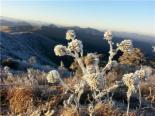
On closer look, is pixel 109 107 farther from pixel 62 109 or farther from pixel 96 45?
pixel 96 45

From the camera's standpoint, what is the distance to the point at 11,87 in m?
8.46

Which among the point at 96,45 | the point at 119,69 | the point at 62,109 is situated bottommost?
the point at 96,45

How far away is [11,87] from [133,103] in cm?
225

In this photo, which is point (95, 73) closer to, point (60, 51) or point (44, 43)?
point (60, 51)

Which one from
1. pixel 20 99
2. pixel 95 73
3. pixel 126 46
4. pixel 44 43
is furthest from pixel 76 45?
pixel 44 43

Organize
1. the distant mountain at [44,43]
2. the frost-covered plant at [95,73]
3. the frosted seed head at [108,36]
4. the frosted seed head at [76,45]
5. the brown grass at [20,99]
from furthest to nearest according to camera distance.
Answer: the distant mountain at [44,43] < the brown grass at [20,99] < the frosted seed head at [108,36] < the frosted seed head at [76,45] < the frost-covered plant at [95,73]

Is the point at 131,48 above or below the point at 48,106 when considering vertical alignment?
above

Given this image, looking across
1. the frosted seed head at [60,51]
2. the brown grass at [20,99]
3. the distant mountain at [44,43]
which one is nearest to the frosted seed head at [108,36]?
the frosted seed head at [60,51]

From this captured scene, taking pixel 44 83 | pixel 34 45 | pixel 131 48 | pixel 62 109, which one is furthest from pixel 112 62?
pixel 34 45

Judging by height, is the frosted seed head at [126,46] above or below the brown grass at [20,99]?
above

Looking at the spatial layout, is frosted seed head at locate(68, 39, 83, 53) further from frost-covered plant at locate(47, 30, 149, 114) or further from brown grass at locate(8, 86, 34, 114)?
brown grass at locate(8, 86, 34, 114)

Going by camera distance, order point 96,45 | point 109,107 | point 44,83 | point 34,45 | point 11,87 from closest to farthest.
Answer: point 109,107 → point 11,87 → point 44,83 → point 34,45 → point 96,45

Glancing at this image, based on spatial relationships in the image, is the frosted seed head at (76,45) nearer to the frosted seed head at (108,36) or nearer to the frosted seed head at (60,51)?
the frosted seed head at (60,51)

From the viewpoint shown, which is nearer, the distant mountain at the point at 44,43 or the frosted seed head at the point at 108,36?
the frosted seed head at the point at 108,36
